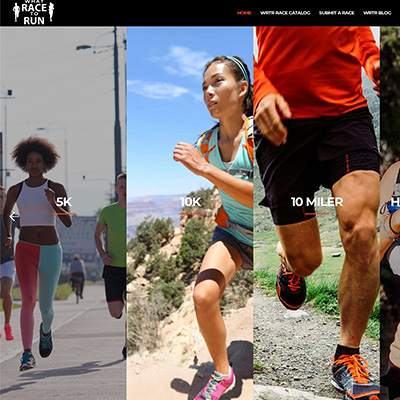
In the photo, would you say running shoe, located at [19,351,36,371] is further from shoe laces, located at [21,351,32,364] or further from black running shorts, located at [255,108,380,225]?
black running shorts, located at [255,108,380,225]

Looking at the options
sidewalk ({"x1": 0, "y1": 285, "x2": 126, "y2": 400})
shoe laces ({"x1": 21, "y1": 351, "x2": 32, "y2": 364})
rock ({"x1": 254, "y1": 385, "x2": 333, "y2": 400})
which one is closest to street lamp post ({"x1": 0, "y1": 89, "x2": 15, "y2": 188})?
sidewalk ({"x1": 0, "y1": 285, "x2": 126, "y2": 400})

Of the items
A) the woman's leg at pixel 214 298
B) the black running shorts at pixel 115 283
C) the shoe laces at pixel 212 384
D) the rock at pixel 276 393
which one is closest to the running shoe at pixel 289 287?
the woman's leg at pixel 214 298

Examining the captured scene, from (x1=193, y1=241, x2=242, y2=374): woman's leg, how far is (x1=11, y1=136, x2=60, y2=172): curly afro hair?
1.49m

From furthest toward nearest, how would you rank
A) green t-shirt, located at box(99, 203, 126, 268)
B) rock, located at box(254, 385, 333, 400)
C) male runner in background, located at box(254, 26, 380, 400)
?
green t-shirt, located at box(99, 203, 126, 268) < rock, located at box(254, 385, 333, 400) < male runner in background, located at box(254, 26, 380, 400)

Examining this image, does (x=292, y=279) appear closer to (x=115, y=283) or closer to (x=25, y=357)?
(x=115, y=283)

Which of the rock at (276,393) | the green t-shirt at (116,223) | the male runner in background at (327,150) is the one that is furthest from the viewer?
the green t-shirt at (116,223)

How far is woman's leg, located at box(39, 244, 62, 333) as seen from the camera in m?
4.91

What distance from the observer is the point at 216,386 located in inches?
185

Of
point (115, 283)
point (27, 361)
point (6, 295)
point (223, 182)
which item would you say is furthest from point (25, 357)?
point (223, 182)

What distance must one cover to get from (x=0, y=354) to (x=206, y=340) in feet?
5.46

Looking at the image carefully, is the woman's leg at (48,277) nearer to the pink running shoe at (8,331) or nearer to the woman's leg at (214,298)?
the pink running shoe at (8,331)

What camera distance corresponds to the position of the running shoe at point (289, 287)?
4.79 metres

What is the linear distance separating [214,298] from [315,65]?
1.97 meters

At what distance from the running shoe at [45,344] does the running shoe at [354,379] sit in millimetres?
2285
